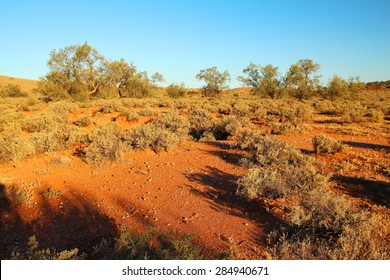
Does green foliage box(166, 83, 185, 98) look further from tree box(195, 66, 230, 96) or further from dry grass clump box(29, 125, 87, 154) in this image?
dry grass clump box(29, 125, 87, 154)

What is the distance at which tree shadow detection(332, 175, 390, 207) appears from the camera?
17.7 feet

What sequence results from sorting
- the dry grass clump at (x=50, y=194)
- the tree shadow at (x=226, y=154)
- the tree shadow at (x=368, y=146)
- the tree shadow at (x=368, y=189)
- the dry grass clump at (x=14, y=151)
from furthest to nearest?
the tree shadow at (x=368, y=146)
the tree shadow at (x=226, y=154)
the dry grass clump at (x=14, y=151)
the dry grass clump at (x=50, y=194)
the tree shadow at (x=368, y=189)

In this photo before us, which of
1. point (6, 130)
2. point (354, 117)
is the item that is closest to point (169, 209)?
point (6, 130)

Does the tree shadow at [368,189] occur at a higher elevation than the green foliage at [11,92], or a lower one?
lower

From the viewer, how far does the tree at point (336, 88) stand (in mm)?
30797

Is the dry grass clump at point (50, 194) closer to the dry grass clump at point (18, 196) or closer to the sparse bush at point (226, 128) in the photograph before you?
the dry grass clump at point (18, 196)

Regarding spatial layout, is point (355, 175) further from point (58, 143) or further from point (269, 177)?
point (58, 143)

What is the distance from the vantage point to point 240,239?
408 cm

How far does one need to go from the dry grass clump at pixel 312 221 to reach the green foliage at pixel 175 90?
30.8 meters

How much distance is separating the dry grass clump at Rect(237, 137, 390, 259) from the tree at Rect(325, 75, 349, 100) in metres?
29.6

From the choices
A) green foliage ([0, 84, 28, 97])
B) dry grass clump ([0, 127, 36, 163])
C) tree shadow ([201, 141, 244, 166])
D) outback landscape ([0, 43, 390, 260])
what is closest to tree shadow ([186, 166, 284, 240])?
outback landscape ([0, 43, 390, 260])

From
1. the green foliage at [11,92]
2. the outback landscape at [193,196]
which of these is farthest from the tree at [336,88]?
the green foliage at [11,92]

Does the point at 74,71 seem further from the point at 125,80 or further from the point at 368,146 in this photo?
the point at 368,146
